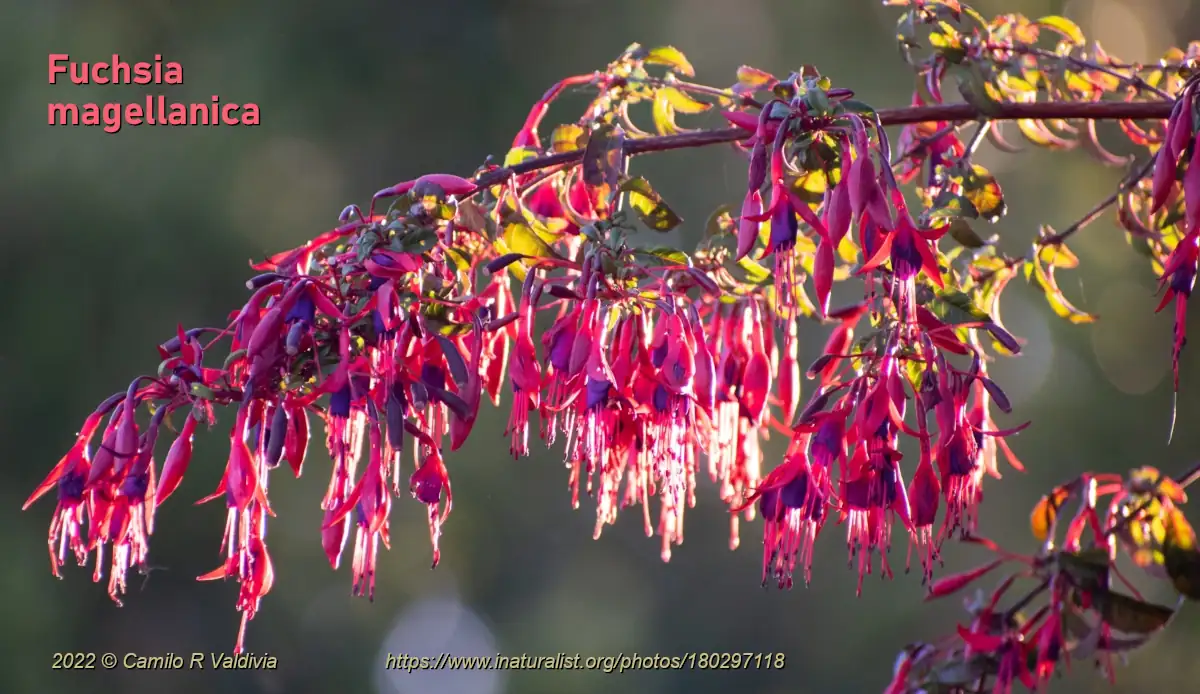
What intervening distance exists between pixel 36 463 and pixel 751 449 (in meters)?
2.53

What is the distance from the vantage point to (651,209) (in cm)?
63

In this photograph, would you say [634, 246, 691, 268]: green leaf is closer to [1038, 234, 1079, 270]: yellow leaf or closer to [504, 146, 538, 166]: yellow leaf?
[504, 146, 538, 166]: yellow leaf

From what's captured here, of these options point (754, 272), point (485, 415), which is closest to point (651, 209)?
point (754, 272)

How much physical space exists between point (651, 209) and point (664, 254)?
83 millimetres

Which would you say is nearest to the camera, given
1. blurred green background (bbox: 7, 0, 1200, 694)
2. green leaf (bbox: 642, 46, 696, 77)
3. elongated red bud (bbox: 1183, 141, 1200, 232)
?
elongated red bud (bbox: 1183, 141, 1200, 232)

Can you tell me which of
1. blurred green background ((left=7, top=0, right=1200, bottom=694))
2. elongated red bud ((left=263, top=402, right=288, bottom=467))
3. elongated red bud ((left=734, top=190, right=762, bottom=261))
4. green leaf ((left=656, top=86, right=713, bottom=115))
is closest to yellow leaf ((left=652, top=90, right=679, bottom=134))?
green leaf ((left=656, top=86, right=713, bottom=115))

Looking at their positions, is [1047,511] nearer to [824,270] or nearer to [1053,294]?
[1053,294]

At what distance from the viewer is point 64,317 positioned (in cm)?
280

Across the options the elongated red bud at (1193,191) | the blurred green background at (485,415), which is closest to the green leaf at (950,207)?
the elongated red bud at (1193,191)

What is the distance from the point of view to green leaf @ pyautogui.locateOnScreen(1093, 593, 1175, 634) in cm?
55

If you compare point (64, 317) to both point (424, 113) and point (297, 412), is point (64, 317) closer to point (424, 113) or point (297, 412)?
point (424, 113)

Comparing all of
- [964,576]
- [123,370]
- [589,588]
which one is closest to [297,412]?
[964,576]

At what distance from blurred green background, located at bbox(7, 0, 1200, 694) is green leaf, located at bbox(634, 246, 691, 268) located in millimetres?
2301

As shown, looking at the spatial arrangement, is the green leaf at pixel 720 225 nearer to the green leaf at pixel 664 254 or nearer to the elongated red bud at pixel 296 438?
the green leaf at pixel 664 254
